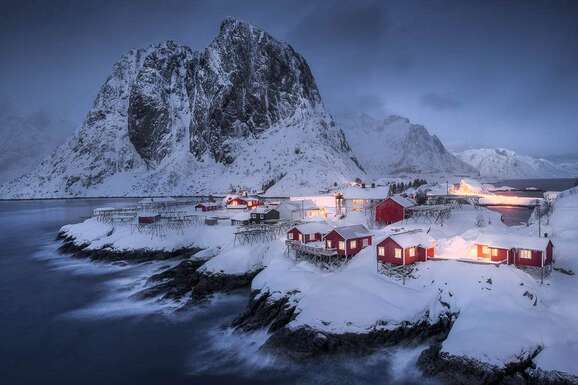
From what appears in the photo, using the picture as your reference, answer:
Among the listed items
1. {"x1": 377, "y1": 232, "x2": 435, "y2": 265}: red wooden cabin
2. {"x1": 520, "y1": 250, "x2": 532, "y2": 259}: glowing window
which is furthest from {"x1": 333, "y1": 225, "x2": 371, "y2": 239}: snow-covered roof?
{"x1": 520, "y1": 250, "x2": 532, "y2": 259}: glowing window

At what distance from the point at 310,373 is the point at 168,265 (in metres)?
29.5

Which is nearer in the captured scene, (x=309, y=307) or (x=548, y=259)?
(x=309, y=307)

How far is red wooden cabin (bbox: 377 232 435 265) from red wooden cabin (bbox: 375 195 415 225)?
19.6 metres

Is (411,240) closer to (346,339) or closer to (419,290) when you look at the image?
(419,290)

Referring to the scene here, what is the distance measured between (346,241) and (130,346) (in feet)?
67.5

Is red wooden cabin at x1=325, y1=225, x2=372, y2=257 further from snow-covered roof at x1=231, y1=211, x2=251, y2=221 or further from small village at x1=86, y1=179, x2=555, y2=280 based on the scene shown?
snow-covered roof at x1=231, y1=211, x2=251, y2=221

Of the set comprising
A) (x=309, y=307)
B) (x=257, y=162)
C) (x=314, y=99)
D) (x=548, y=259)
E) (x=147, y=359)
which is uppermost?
(x=314, y=99)

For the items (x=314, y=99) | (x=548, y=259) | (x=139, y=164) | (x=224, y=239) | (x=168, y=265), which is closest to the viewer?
(x=548, y=259)

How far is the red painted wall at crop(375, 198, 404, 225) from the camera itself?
5506cm

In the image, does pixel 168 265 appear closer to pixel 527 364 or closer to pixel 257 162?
pixel 527 364

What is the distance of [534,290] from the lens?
1117 inches

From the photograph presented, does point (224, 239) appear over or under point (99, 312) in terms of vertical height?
over

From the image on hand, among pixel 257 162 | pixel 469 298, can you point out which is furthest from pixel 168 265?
pixel 257 162

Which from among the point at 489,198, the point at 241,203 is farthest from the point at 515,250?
the point at 489,198
